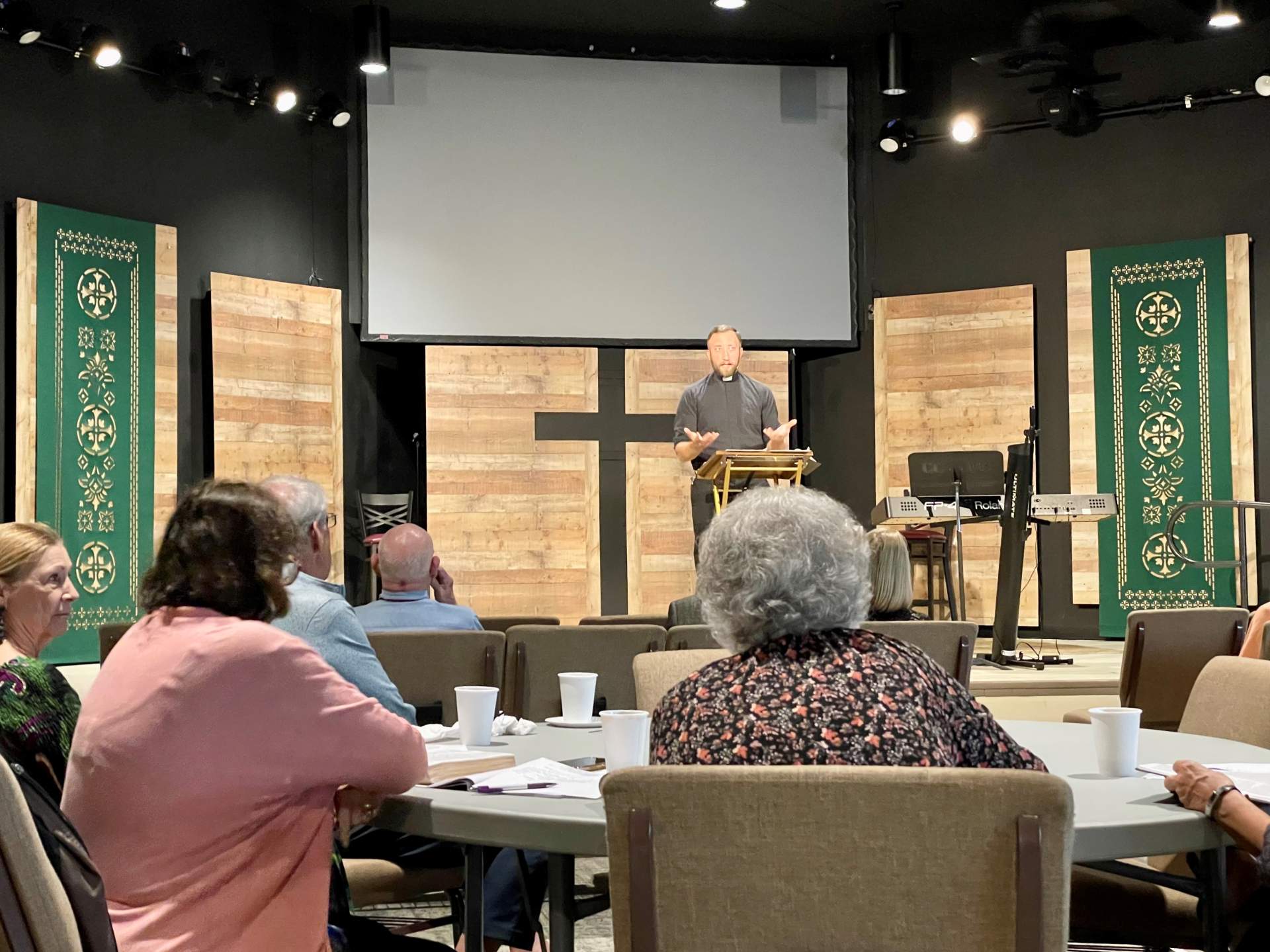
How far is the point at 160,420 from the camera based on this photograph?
8.30m

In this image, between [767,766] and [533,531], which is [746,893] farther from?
[533,531]

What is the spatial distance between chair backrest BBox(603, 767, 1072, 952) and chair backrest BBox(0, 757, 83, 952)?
1.91ft

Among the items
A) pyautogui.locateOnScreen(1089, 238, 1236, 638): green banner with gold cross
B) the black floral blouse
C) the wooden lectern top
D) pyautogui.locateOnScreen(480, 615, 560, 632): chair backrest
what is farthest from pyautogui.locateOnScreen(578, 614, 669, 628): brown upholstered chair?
pyautogui.locateOnScreen(1089, 238, 1236, 638): green banner with gold cross

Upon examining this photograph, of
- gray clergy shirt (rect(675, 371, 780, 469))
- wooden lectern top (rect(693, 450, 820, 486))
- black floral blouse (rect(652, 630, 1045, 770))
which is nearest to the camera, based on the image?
black floral blouse (rect(652, 630, 1045, 770))

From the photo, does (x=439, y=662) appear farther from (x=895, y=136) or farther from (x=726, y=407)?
(x=895, y=136)

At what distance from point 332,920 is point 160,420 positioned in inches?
264

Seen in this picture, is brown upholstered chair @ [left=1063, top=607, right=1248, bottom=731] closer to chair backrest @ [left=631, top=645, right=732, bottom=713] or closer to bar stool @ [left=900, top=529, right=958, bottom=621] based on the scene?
chair backrest @ [left=631, top=645, right=732, bottom=713]

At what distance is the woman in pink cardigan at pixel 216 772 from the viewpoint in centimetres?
173

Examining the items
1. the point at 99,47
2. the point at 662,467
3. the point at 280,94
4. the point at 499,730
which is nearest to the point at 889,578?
the point at 499,730

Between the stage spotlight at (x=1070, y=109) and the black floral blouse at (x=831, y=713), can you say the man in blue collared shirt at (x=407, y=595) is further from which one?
the stage spotlight at (x=1070, y=109)

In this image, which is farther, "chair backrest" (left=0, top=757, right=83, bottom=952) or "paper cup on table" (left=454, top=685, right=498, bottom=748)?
"paper cup on table" (left=454, top=685, right=498, bottom=748)

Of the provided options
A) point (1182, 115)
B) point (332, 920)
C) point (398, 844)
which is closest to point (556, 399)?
point (1182, 115)

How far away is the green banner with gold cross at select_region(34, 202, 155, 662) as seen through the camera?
7.70 meters

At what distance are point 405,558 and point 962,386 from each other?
6464mm
